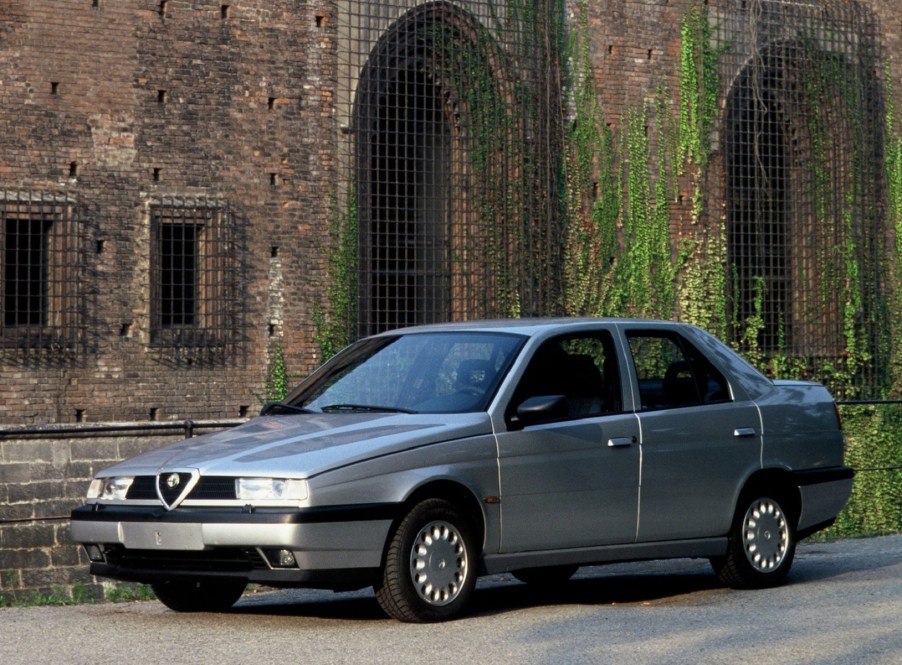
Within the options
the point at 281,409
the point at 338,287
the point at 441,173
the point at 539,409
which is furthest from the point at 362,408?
the point at 441,173

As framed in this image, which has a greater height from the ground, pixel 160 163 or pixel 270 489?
pixel 160 163

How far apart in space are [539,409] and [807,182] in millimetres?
16793

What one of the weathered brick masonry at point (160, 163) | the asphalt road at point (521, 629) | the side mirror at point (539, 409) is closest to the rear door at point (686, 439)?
the asphalt road at point (521, 629)

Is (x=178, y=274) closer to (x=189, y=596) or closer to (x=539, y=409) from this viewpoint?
(x=189, y=596)

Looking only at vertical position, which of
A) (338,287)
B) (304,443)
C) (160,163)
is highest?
(160,163)

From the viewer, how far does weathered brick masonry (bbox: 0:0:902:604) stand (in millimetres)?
18031

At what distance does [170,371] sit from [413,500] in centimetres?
1131

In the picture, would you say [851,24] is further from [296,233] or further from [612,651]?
[612,651]

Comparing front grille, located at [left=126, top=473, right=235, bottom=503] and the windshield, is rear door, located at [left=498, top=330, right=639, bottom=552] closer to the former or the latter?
the windshield

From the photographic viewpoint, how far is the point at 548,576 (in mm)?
10148

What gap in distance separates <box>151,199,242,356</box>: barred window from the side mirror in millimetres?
10952

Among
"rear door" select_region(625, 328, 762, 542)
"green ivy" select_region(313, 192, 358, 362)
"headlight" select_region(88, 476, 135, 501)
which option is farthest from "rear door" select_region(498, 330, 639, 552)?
"green ivy" select_region(313, 192, 358, 362)

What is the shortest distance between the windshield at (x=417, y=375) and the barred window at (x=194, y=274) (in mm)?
9685

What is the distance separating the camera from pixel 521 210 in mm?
21000
